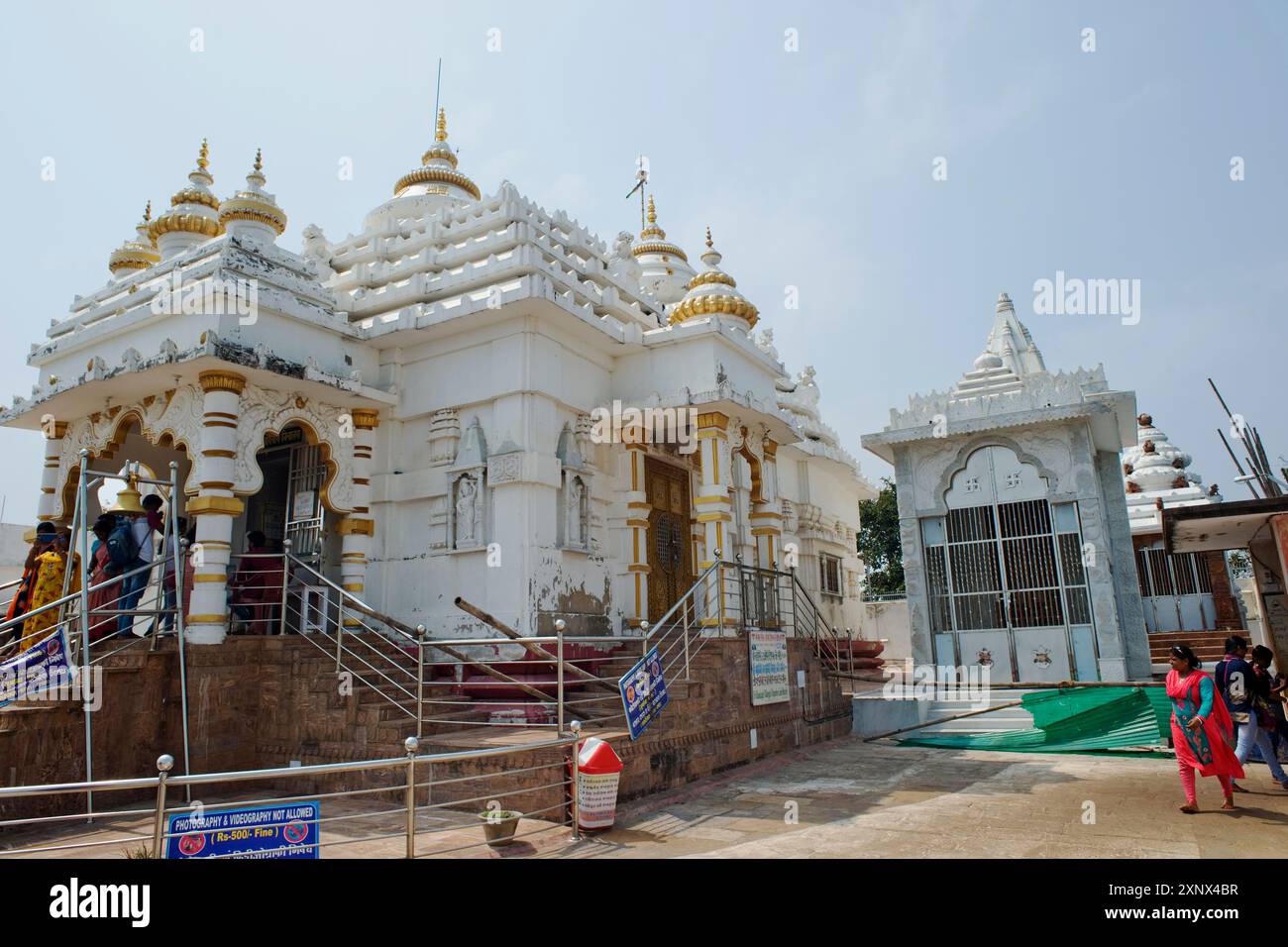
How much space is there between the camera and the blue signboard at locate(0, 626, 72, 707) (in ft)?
23.3

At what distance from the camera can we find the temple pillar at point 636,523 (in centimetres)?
1123

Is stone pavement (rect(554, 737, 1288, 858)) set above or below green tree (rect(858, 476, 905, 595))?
below

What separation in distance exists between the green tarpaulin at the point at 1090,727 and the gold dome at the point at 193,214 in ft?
42.5

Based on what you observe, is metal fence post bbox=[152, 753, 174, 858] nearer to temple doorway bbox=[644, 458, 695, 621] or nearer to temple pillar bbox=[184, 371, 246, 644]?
temple pillar bbox=[184, 371, 246, 644]

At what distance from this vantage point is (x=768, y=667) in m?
10.2

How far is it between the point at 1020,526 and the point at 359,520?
1123cm

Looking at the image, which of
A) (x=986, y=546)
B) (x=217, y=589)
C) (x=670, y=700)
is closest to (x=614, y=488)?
(x=670, y=700)

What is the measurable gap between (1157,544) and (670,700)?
51.9 feet

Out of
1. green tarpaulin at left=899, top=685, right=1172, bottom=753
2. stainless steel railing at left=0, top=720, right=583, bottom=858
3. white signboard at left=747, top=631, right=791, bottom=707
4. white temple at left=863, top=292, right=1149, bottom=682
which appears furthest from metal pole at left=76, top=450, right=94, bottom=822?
white temple at left=863, top=292, right=1149, bottom=682

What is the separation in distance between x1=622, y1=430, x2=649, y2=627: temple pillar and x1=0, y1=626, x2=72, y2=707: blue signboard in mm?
6308

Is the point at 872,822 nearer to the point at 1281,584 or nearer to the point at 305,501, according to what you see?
the point at 305,501

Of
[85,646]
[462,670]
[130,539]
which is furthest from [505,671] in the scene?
[130,539]

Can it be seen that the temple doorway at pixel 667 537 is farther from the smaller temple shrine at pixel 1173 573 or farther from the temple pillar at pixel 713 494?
the smaller temple shrine at pixel 1173 573
